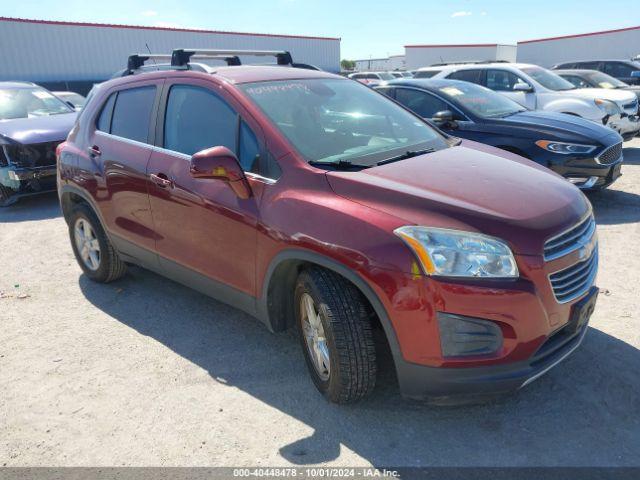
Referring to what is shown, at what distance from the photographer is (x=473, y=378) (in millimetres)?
2389

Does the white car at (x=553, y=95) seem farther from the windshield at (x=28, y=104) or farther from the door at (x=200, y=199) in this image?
the door at (x=200, y=199)

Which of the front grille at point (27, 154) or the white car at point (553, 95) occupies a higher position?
the white car at point (553, 95)

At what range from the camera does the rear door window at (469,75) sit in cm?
1033

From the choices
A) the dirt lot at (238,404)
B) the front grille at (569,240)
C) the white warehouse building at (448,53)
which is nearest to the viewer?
the front grille at (569,240)

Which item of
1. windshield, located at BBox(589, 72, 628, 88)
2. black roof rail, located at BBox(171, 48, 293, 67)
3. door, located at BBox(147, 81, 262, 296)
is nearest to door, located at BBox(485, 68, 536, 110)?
windshield, located at BBox(589, 72, 628, 88)

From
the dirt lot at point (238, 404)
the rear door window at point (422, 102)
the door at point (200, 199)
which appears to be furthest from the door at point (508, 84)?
the door at point (200, 199)

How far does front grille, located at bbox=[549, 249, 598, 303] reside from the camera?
2471mm

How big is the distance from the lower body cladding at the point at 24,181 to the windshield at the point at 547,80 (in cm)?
868

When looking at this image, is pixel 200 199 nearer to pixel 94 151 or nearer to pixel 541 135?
pixel 94 151

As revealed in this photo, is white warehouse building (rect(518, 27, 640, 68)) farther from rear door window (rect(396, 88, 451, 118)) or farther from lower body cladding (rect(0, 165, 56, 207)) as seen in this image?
lower body cladding (rect(0, 165, 56, 207))

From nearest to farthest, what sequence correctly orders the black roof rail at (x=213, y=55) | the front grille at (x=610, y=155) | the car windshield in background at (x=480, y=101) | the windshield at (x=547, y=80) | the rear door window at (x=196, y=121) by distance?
the rear door window at (x=196, y=121) → the black roof rail at (x=213, y=55) → the front grille at (x=610, y=155) → the car windshield in background at (x=480, y=101) → the windshield at (x=547, y=80)

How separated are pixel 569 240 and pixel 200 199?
6.90 ft

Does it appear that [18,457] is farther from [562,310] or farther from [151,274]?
[562,310]

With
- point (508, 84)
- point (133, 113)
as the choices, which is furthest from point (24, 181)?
point (508, 84)
